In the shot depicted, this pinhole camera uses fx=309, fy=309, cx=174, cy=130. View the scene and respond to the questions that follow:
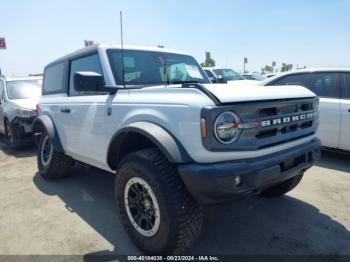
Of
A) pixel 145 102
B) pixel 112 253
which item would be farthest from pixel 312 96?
pixel 112 253

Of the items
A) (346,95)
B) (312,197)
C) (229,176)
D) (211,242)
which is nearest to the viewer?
(229,176)

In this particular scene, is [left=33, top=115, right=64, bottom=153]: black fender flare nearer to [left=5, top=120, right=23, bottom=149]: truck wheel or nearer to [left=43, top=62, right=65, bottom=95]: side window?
[left=43, top=62, right=65, bottom=95]: side window

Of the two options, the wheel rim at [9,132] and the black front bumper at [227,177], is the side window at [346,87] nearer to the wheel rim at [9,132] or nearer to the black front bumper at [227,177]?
the black front bumper at [227,177]

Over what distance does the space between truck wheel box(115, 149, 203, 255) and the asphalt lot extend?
290 mm

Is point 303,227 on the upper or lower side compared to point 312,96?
lower

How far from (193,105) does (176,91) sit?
30 centimetres

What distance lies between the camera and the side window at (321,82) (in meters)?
5.21

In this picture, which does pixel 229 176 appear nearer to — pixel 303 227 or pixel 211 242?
pixel 211 242

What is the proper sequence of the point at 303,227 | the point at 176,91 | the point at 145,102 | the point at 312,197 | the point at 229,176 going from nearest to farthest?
the point at 229,176 → the point at 176,91 → the point at 145,102 → the point at 303,227 → the point at 312,197

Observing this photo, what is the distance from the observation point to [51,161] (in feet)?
15.1

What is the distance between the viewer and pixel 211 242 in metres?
2.88

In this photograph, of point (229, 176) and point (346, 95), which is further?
point (346, 95)

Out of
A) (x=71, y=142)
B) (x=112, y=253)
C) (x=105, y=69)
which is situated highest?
(x=105, y=69)

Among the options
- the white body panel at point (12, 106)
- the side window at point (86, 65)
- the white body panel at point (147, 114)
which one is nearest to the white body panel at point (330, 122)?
the white body panel at point (147, 114)
